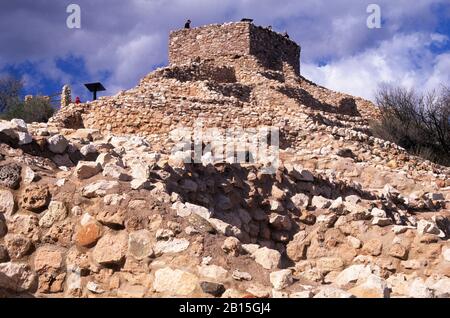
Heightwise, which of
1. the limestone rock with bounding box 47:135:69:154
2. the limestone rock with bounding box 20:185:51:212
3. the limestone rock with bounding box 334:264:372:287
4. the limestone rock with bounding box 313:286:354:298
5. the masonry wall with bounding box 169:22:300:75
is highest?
the masonry wall with bounding box 169:22:300:75

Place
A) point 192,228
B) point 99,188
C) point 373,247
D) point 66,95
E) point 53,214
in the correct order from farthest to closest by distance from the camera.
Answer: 1. point 66,95
2. point 373,247
3. point 99,188
4. point 53,214
5. point 192,228

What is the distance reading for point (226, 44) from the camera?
2169 centimetres

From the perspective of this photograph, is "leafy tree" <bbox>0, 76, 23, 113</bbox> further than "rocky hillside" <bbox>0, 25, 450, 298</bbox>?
Yes

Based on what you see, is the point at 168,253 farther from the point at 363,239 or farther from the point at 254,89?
the point at 254,89

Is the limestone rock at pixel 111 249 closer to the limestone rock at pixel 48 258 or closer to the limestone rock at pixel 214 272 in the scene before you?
the limestone rock at pixel 48 258

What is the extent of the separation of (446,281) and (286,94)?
1433 cm

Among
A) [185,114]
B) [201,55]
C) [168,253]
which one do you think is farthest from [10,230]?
[201,55]

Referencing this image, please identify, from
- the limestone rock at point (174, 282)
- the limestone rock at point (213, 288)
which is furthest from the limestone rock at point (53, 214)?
the limestone rock at point (213, 288)

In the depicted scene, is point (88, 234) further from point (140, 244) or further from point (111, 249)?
point (140, 244)

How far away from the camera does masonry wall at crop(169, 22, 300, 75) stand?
21.5 m

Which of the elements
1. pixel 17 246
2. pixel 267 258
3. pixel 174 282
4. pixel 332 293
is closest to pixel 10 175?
pixel 17 246

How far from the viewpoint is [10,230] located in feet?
13.3

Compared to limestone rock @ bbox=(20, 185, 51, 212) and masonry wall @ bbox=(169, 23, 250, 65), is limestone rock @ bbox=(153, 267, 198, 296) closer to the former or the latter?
limestone rock @ bbox=(20, 185, 51, 212)

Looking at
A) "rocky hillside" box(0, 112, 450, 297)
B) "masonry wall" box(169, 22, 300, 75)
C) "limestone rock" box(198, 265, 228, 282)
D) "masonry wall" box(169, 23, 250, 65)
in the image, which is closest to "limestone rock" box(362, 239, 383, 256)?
"rocky hillside" box(0, 112, 450, 297)
